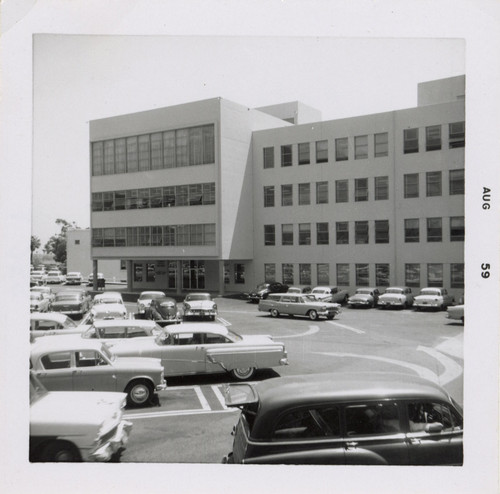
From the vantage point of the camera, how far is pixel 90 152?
7.43 meters

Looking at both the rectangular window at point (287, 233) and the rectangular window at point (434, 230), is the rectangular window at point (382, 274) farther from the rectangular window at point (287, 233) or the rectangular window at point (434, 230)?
the rectangular window at point (287, 233)

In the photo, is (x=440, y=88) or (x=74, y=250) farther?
(x=74, y=250)

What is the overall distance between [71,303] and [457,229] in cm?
597

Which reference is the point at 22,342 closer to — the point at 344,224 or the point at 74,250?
the point at 74,250

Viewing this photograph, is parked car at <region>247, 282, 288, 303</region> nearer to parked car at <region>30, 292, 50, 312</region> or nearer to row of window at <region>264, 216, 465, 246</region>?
row of window at <region>264, 216, 465, 246</region>

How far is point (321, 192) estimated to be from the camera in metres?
8.13

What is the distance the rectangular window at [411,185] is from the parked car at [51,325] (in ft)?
19.1

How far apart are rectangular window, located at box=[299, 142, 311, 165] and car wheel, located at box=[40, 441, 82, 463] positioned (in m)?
5.61

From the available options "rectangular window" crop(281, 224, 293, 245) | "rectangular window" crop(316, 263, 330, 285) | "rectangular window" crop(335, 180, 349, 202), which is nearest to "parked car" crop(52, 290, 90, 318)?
"rectangular window" crop(281, 224, 293, 245)

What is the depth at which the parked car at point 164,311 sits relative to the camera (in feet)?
24.1

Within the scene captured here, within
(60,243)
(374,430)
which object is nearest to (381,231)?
(374,430)

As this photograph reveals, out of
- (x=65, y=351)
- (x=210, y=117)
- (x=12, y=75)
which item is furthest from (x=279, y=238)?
(x=12, y=75)

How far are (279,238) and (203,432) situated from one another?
148 inches

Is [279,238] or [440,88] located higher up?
[440,88]
